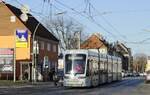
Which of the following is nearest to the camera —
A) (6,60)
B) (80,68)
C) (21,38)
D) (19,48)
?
(80,68)

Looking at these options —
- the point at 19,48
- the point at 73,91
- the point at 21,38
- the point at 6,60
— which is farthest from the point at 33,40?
the point at 73,91

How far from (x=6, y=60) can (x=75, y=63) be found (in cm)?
2349

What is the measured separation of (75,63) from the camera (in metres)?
43.1

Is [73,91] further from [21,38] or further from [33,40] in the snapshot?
[33,40]

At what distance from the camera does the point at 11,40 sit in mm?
77812

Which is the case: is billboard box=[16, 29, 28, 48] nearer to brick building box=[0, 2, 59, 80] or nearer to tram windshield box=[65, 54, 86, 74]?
brick building box=[0, 2, 59, 80]

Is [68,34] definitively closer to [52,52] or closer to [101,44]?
[52,52]

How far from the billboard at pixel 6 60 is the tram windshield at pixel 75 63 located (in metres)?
21.7

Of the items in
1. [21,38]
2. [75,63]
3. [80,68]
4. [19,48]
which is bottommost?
[80,68]

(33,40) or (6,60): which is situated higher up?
(33,40)

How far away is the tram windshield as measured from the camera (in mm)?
42844

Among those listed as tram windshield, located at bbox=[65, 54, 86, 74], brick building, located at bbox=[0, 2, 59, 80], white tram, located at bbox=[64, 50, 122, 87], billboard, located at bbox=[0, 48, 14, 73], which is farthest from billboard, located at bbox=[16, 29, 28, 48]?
tram windshield, located at bbox=[65, 54, 86, 74]

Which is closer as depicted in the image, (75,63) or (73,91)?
(73,91)

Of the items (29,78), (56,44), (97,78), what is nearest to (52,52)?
(56,44)
